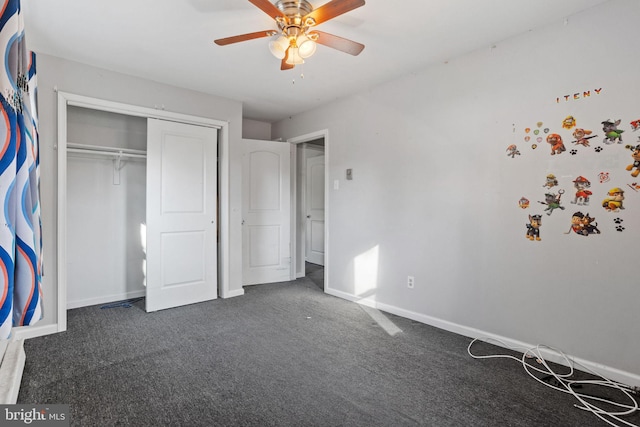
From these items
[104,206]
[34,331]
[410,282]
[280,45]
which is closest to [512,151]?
[410,282]

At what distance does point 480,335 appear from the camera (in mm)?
2732

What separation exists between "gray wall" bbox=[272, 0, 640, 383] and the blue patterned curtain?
2866 millimetres

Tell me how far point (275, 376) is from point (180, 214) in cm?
223

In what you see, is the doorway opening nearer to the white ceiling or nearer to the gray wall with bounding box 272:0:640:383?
the gray wall with bounding box 272:0:640:383

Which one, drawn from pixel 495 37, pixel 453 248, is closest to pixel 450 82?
pixel 495 37

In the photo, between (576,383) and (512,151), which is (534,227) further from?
(576,383)

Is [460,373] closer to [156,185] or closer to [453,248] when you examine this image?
[453,248]

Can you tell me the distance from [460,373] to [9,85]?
Result: 8.91ft

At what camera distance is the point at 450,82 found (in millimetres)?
2941

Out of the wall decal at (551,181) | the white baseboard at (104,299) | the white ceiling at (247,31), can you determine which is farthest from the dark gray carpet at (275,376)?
the white ceiling at (247,31)

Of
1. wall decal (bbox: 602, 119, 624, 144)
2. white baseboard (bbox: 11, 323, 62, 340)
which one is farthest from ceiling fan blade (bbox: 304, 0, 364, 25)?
white baseboard (bbox: 11, 323, 62, 340)

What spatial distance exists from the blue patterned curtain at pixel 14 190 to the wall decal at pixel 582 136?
3.02 meters

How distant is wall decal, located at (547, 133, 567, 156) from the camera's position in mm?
2326

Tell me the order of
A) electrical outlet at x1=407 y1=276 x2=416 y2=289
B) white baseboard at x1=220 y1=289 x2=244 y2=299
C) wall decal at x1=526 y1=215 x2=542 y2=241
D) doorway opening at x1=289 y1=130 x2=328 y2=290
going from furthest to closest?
doorway opening at x1=289 y1=130 x2=328 y2=290 → white baseboard at x1=220 y1=289 x2=244 y2=299 → electrical outlet at x1=407 y1=276 x2=416 y2=289 → wall decal at x1=526 y1=215 x2=542 y2=241
